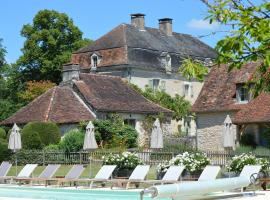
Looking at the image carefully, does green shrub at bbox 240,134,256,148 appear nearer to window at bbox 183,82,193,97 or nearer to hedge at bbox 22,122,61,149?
hedge at bbox 22,122,61,149

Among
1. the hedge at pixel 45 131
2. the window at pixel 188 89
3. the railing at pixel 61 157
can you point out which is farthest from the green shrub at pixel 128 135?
the window at pixel 188 89

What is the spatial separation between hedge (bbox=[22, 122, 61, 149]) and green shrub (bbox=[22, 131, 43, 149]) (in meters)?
1.05

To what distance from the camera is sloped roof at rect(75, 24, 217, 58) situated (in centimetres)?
5741

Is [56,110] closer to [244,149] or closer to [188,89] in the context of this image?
[244,149]

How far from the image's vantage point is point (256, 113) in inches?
1404

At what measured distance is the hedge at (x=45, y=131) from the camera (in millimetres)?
38972

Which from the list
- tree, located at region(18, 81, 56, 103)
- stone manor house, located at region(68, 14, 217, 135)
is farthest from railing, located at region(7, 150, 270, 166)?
tree, located at region(18, 81, 56, 103)

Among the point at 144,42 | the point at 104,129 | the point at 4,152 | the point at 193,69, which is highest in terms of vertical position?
the point at 144,42

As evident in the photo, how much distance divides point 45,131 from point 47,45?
26.8 metres

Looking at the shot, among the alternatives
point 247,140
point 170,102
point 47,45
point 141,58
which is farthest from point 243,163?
point 47,45

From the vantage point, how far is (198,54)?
62375mm

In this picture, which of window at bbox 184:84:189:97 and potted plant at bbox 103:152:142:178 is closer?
potted plant at bbox 103:152:142:178

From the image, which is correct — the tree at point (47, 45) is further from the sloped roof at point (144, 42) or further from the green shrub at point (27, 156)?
the green shrub at point (27, 156)

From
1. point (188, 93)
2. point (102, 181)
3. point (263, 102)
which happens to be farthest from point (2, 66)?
point (102, 181)
